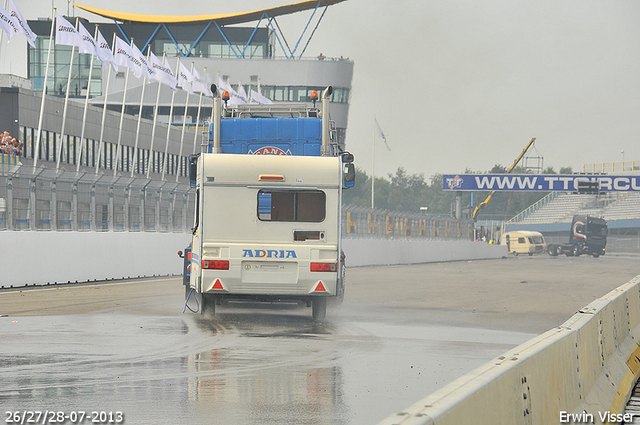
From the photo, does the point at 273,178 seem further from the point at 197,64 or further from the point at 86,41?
the point at 197,64

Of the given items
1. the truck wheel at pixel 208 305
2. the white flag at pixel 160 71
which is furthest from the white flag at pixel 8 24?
the truck wheel at pixel 208 305

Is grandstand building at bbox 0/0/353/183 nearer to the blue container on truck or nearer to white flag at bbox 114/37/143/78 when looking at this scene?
white flag at bbox 114/37/143/78

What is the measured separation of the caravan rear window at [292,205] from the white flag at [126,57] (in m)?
29.6

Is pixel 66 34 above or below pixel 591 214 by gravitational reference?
above

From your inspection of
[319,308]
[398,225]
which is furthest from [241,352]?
[398,225]

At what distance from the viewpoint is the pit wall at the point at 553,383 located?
13.2 ft

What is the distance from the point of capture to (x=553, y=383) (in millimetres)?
6133

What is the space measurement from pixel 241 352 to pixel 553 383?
18.5 feet

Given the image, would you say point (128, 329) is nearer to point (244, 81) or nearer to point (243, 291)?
point (243, 291)

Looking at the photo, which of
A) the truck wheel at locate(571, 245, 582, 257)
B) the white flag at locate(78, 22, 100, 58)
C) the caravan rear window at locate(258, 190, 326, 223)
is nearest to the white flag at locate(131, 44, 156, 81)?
the white flag at locate(78, 22, 100, 58)

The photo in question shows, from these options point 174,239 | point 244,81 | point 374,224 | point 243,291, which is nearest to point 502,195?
point 244,81

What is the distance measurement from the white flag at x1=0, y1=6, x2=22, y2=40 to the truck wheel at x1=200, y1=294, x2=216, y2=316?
18205 millimetres

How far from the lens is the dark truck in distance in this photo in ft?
250

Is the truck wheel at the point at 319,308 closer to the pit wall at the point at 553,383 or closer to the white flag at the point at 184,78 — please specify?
the pit wall at the point at 553,383
